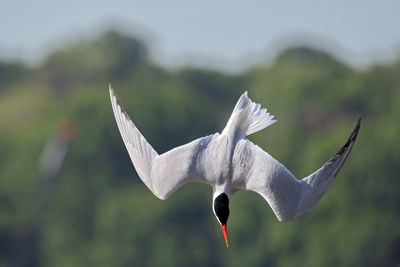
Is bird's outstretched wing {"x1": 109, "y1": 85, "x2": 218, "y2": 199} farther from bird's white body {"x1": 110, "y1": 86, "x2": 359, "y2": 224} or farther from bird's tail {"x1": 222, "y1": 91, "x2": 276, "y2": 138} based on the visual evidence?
bird's tail {"x1": 222, "y1": 91, "x2": 276, "y2": 138}

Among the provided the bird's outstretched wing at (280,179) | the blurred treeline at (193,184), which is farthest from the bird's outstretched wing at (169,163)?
the blurred treeline at (193,184)

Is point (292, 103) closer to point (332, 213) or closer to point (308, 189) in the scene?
point (332, 213)

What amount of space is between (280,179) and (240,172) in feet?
1.07

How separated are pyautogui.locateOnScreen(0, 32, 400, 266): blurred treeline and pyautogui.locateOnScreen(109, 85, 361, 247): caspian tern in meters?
26.6

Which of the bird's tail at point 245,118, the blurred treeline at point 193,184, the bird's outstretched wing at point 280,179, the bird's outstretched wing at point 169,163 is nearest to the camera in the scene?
the bird's outstretched wing at point 280,179

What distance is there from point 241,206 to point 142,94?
10592 millimetres

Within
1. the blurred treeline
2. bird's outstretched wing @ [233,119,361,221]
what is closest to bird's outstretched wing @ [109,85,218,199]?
bird's outstretched wing @ [233,119,361,221]

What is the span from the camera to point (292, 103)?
4400 centimetres

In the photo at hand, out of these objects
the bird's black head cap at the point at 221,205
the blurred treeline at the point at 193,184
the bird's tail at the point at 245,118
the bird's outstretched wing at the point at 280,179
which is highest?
the bird's tail at the point at 245,118

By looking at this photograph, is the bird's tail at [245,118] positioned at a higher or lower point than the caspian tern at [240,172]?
higher

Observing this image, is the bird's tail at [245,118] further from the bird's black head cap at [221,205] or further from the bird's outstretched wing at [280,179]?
the bird's black head cap at [221,205]

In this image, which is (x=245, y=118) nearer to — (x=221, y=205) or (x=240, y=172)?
(x=240, y=172)

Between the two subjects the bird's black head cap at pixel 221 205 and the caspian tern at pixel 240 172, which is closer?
the caspian tern at pixel 240 172

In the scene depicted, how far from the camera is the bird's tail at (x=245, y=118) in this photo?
8.17m
